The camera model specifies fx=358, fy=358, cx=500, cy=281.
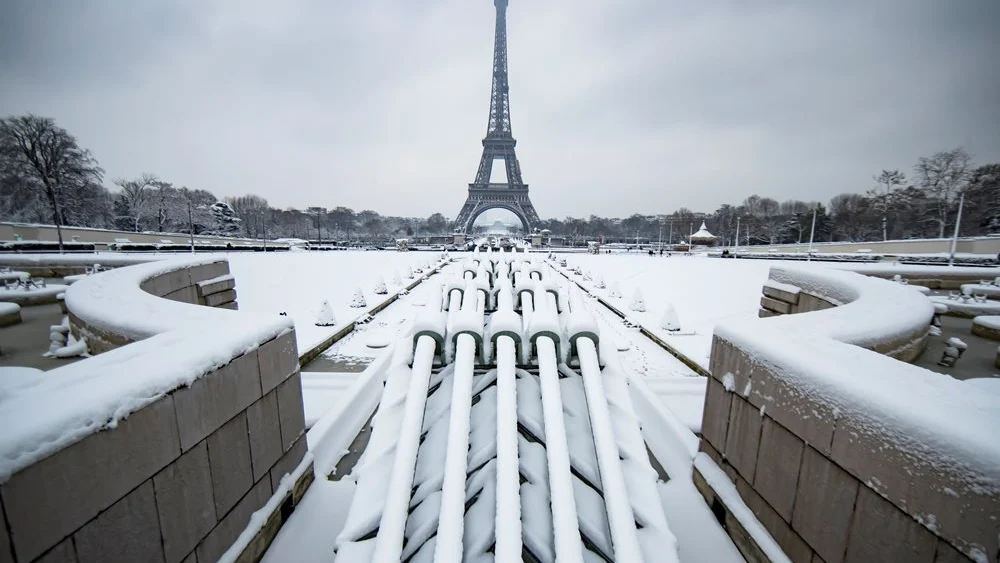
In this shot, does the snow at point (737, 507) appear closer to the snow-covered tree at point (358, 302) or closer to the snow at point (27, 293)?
the snow-covered tree at point (358, 302)

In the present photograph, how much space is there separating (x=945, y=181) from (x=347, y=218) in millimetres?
97495

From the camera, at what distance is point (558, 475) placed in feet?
7.29

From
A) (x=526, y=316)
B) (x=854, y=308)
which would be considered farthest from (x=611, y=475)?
(x=854, y=308)

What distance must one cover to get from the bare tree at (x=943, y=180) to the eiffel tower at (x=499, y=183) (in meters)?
48.2

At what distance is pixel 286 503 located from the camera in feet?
9.70

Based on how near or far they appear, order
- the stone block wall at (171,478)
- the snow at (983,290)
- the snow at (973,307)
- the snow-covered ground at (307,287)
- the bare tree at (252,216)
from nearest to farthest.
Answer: the stone block wall at (171,478), the snow-covered ground at (307,287), the snow at (973,307), the snow at (983,290), the bare tree at (252,216)

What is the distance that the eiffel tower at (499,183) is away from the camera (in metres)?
60.8

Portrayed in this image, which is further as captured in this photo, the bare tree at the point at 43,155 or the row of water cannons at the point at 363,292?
the bare tree at the point at 43,155

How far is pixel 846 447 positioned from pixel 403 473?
8.17 feet

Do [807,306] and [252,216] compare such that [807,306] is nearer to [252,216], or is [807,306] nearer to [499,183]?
[499,183]

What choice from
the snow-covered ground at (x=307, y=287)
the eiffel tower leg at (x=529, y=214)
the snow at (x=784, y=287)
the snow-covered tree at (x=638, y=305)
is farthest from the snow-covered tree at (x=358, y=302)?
the eiffel tower leg at (x=529, y=214)

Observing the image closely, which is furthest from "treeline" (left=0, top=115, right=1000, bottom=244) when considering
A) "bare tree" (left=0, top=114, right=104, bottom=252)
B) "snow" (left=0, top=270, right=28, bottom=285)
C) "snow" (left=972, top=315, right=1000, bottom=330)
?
"snow" (left=972, top=315, right=1000, bottom=330)

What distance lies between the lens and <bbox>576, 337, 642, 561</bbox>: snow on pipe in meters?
1.93

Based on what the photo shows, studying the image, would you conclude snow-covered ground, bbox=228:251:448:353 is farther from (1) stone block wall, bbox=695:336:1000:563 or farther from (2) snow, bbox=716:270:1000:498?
(2) snow, bbox=716:270:1000:498
